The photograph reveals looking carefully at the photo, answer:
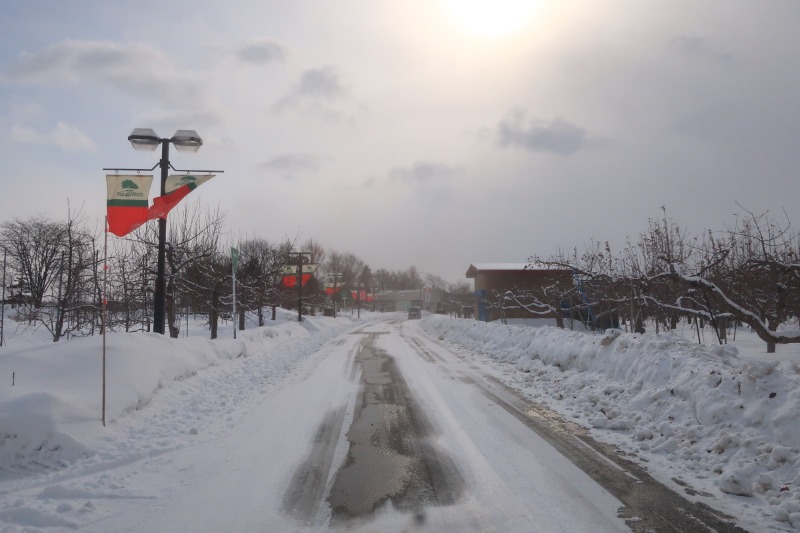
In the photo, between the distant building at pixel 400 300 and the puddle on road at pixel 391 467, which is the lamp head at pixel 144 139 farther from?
the distant building at pixel 400 300

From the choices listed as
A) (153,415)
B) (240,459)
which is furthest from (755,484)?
(153,415)

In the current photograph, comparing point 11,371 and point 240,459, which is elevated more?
point 11,371

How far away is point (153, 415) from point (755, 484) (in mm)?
8319

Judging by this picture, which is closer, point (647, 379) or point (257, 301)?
point (647, 379)

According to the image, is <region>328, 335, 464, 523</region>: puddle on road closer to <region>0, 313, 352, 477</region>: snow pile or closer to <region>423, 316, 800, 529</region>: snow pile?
<region>423, 316, 800, 529</region>: snow pile

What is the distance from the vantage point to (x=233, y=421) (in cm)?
845

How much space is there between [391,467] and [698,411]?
14.5ft

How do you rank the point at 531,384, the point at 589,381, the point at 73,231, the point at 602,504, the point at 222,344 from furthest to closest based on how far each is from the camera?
the point at 73,231
the point at 222,344
the point at 531,384
the point at 589,381
the point at 602,504

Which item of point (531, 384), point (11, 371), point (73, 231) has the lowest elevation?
point (531, 384)

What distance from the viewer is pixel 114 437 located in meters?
6.96

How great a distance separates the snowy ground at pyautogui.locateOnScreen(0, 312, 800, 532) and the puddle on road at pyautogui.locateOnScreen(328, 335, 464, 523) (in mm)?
775

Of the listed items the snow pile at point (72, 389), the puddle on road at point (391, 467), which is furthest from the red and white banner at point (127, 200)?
the puddle on road at point (391, 467)

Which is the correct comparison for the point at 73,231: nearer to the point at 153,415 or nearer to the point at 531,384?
the point at 153,415

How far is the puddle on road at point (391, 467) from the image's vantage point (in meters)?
5.00
